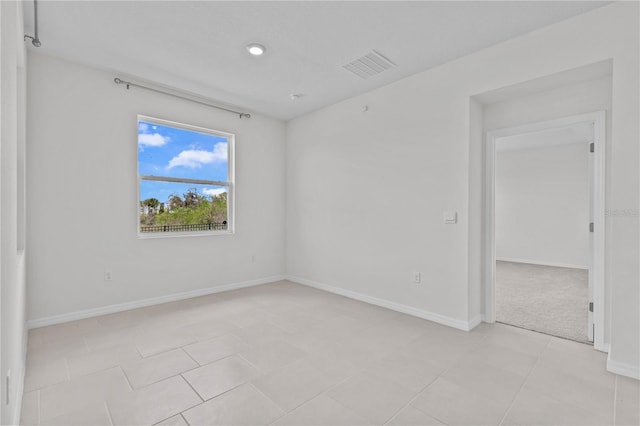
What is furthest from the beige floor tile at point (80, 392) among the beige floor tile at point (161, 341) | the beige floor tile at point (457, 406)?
the beige floor tile at point (457, 406)

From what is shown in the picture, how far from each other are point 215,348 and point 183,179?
8.03ft

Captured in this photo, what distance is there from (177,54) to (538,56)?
3335 millimetres

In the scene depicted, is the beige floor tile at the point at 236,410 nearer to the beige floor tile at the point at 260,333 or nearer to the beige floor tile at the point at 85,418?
the beige floor tile at the point at 85,418

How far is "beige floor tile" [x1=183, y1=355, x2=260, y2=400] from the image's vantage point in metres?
2.02

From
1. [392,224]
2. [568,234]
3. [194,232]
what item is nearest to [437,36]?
[392,224]

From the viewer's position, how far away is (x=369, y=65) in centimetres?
326

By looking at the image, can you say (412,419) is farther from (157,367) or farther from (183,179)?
(183,179)

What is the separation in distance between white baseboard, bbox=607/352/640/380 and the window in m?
4.34

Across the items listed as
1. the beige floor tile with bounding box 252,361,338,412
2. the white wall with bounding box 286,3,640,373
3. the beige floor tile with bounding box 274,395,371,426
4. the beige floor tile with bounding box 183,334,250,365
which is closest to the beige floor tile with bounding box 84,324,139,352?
the beige floor tile with bounding box 183,334,250,365

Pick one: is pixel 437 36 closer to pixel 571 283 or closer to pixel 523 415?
pixel 523 415

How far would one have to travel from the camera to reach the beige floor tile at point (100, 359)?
225 cm

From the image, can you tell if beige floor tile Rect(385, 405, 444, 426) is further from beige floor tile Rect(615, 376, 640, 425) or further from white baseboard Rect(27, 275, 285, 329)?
white baseboard Rect(27, 275, 285, 329)

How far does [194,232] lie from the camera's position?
4.30 meters

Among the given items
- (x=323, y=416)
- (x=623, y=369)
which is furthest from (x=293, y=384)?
(x=623, y=369)
